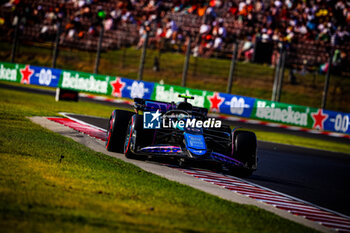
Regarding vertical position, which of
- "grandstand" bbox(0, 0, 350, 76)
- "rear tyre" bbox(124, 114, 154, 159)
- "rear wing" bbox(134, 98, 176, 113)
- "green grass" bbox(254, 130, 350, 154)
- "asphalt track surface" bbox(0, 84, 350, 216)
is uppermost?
"grandstand" bbox(0, 0, 350, 76)

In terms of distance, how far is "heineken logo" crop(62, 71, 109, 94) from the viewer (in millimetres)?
24438

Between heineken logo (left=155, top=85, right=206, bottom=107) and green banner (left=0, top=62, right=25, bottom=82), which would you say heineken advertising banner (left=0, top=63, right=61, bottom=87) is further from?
heineken logo (left=155, top=85, right=206, bottom=107)

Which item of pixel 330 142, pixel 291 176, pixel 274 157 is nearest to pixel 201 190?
pixel 291 176

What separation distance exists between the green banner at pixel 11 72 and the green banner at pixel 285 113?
37.4 ft

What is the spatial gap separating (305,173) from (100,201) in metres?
6.53

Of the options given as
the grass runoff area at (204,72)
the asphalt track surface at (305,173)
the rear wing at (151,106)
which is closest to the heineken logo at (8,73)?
the grass runoff area at (204,72)

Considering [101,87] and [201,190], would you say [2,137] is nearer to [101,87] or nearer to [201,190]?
[201,190]

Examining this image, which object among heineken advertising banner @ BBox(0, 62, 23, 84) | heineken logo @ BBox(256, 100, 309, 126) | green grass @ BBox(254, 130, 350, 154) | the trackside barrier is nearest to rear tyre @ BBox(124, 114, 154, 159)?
green grass @ BBox(254, 130, 350, 154)

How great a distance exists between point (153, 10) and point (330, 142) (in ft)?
52.7

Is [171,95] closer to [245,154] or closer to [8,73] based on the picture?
[8,73]

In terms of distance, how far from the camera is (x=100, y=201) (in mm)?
5922

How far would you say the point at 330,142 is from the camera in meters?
20.9

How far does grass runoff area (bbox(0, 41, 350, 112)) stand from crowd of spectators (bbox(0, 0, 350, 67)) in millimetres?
1356

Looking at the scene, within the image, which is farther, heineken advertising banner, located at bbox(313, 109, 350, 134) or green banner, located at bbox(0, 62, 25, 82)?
green banner, located at bbox(0, 62, 25, 82)
